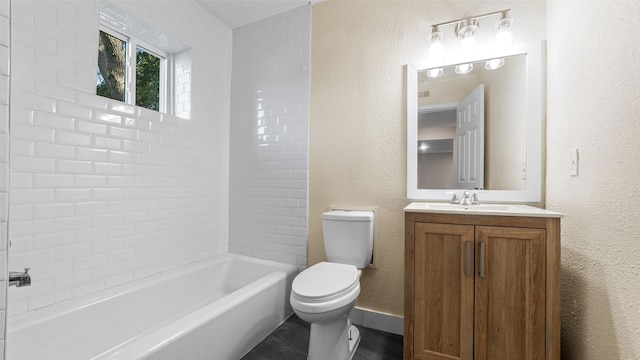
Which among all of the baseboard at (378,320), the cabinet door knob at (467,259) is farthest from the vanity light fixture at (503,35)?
the baseboard at (378,320)

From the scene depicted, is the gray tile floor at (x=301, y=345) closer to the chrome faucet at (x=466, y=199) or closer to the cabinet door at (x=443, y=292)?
the cabinet door at (x=443, y=292)

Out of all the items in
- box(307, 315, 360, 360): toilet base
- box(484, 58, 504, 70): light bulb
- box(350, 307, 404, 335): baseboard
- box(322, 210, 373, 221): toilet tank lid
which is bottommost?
box(350, 307, 404, 335): baseboard

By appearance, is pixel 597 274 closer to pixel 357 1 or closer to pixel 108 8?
pixel 357 1

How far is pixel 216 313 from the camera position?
1467mm

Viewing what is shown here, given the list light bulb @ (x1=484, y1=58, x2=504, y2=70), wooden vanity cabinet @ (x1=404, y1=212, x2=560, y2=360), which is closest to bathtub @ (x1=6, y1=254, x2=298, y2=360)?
wooden vanity cabinet @ (x1=404, y1=212, x2=560, y2=360)

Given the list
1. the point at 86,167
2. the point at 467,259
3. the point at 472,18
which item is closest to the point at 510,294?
the point at 467,259

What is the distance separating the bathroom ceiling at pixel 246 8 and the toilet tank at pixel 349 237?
1793 millimetres

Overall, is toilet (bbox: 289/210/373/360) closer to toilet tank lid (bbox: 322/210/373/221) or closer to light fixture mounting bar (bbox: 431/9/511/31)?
toilet tank lid (bbox: 322/210/373/221)

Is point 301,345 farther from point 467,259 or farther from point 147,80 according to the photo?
point 147,80

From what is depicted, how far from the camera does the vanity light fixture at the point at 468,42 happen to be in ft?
5.52

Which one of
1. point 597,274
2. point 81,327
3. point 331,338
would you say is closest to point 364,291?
point 331,338

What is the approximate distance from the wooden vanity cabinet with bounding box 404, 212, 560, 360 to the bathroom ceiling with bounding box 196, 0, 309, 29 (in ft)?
6.62

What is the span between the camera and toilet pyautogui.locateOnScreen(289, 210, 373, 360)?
1.42m

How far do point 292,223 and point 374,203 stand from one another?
734 millimetres
